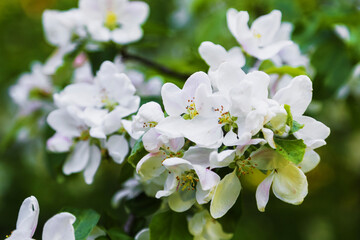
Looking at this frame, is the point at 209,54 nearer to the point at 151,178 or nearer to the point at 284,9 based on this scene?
the point at 151,178

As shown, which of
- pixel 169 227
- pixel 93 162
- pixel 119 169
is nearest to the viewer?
pixel 169 227

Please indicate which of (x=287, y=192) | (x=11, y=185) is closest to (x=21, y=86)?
(x=287, y=192)

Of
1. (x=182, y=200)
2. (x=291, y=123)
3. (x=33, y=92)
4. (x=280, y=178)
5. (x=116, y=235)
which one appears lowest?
(x=33, y=92)

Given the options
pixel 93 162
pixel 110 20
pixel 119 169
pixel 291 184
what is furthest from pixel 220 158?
pixel 119 169

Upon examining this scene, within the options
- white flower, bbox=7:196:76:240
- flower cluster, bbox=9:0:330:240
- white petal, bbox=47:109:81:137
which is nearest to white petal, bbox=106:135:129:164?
flower cluster, bbox=9:0:330:240

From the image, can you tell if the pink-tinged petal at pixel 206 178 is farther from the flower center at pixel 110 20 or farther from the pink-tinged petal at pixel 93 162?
the flower center at pixel 110 20

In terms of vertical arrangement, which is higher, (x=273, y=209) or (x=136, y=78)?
(x=136, y=78)

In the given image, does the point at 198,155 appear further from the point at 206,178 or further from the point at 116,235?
the point at 116,235

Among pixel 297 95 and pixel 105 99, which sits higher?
pixel 297 95
